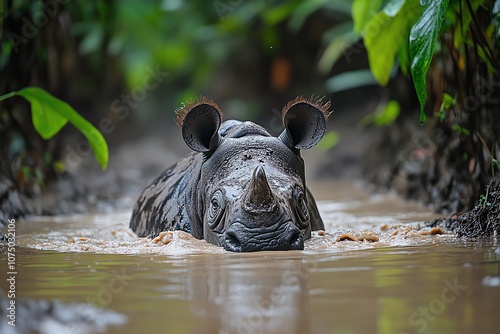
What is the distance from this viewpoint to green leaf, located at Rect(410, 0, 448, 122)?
4.90 m

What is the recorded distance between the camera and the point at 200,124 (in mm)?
5660

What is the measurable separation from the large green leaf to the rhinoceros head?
1.36m

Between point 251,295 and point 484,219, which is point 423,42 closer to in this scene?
point 484,219

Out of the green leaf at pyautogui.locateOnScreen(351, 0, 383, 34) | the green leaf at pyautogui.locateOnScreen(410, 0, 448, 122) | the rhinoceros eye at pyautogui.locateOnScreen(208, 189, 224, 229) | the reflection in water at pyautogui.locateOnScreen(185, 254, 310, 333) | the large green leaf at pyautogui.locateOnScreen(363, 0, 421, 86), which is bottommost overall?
the reflection in water at pyautogui.locateOnScreen(185, 254, 310, 333)

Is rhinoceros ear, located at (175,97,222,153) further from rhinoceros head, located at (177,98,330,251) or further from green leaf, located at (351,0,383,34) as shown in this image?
green leaf, located at (351,0,383,34)

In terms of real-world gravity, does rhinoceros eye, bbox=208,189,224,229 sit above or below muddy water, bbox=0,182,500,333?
above

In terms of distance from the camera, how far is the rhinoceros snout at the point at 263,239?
15.1 ft

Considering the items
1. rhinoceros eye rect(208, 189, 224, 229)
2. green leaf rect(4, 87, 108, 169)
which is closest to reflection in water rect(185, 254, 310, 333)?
rhinoceros eye rect(208, 189, 224, 229)

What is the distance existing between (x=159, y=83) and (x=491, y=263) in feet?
51.6

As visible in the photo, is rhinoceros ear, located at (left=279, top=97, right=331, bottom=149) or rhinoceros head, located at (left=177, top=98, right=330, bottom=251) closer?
rhinoceros head, located at (left=177, top=98, right=330, bottom=251)

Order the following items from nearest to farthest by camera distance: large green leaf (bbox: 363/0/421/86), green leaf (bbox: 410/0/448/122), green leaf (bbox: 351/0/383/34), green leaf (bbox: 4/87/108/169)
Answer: green leaf (bbox: 410/0/448/122) → green leaf (bbox: 4/87/108/169) → large green leaf (bbox: 363/0/421/86) → green leaf (bbox: 351/0/383/34)

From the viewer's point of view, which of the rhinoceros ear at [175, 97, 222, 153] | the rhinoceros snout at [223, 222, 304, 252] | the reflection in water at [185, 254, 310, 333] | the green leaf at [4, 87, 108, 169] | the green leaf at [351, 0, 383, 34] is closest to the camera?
the reflection in water at [185, 254, 310, 333]

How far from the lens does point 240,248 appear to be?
4.62 m

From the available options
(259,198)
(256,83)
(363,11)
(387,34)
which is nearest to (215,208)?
(259,198)
